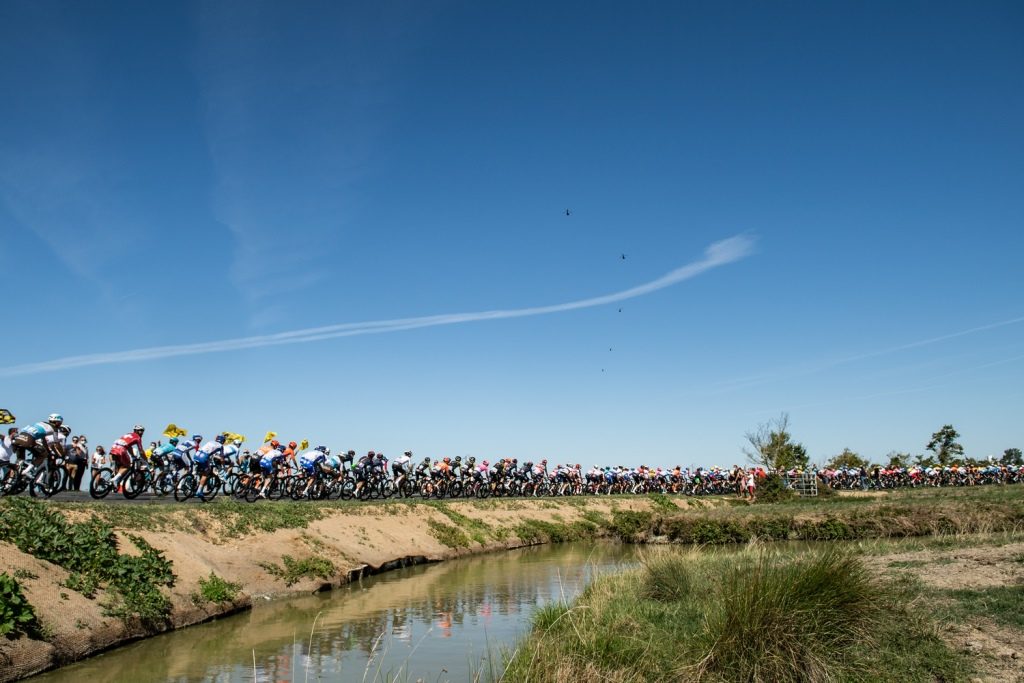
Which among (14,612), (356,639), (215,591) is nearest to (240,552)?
(215,591)

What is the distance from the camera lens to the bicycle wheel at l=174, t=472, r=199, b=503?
2250cm

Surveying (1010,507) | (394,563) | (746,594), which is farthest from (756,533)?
(746,594)

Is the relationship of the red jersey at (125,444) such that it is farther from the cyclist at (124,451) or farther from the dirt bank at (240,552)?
Result: the dirt bank at (240,552)

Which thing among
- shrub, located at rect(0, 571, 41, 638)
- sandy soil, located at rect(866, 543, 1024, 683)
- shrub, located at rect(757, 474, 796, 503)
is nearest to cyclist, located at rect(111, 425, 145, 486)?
shrub, located at rect(0, 571, 41, 638)

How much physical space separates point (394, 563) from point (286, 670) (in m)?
12.7

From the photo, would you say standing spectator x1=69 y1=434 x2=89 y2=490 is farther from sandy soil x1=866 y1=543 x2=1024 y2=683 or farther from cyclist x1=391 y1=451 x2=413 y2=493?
sandy soil x1=866 y1=543 x2=1024 y2=683

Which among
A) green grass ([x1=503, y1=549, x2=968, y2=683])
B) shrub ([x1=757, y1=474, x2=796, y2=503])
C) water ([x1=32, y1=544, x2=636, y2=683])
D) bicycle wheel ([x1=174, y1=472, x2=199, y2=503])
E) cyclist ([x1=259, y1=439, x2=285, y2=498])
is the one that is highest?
cyclist ([x1=259, y1=439, x2=285, y2=498])

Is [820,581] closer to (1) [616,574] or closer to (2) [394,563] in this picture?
(1) [616,574]

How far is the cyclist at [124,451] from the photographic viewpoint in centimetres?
2064

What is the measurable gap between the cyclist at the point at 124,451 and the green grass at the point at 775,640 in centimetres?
1501

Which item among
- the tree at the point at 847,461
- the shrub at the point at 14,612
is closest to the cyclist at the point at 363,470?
the shrub at the point at 14,612

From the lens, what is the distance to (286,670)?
11.0 metres

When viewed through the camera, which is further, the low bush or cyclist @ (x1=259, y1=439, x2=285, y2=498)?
cyclist @ (x1=259, y1=439, x2=285, y2=498)

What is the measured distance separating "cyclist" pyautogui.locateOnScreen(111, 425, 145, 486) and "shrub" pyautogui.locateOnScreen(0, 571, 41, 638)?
10.3 metres
